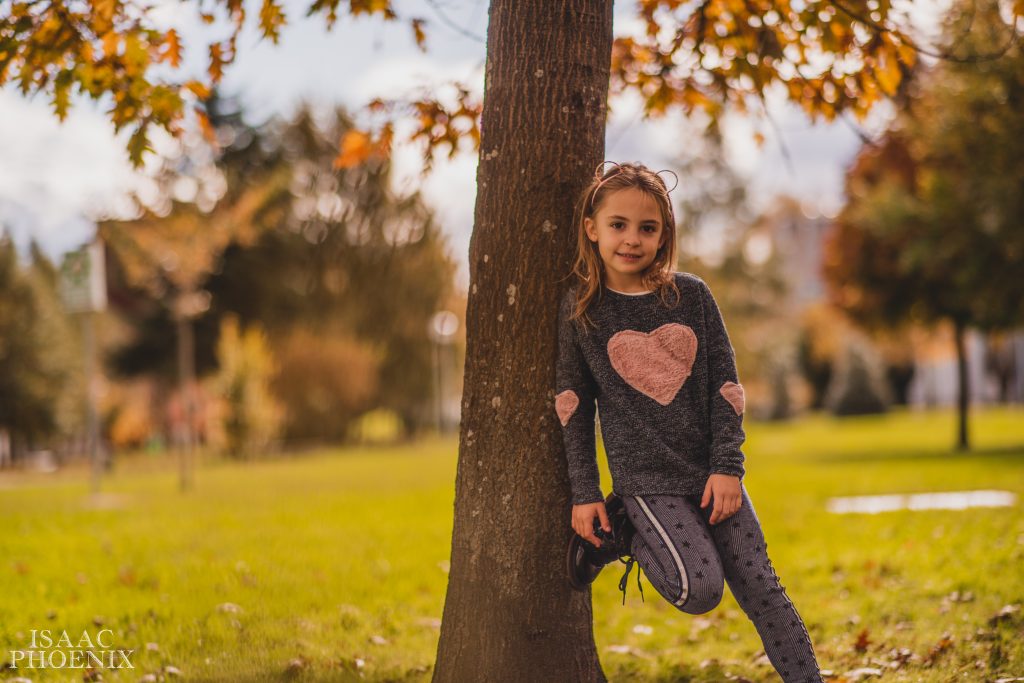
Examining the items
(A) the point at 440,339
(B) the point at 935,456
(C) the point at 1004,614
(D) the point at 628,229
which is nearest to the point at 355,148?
(D) the point at 628,229

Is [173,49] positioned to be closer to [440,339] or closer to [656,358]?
[656,358]

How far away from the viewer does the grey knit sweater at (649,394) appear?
10.3ft

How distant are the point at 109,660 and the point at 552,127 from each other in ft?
9.57

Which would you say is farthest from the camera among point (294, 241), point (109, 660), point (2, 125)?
point (294, 241)

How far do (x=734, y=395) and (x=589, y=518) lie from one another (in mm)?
615

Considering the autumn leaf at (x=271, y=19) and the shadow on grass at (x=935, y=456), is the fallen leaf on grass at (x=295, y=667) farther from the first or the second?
the shadow on grass at (x=935, y=456)

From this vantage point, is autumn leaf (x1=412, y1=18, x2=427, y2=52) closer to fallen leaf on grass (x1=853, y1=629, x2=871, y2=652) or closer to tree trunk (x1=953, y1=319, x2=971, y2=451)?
fallen leaf on grass (x1=853, y1=629, x2=871, y2=652)

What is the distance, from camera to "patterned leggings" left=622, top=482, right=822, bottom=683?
10.00ft

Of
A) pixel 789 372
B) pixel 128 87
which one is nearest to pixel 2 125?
pixel 128 87

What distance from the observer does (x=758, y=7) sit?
471cm

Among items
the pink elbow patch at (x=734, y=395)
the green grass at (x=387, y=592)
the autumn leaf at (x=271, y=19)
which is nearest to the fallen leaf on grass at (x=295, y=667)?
the green grass at (x=387, y=592)

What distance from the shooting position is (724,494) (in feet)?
10.1

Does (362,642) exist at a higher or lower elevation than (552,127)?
lower

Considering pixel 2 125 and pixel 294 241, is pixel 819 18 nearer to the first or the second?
pixel 2 125
